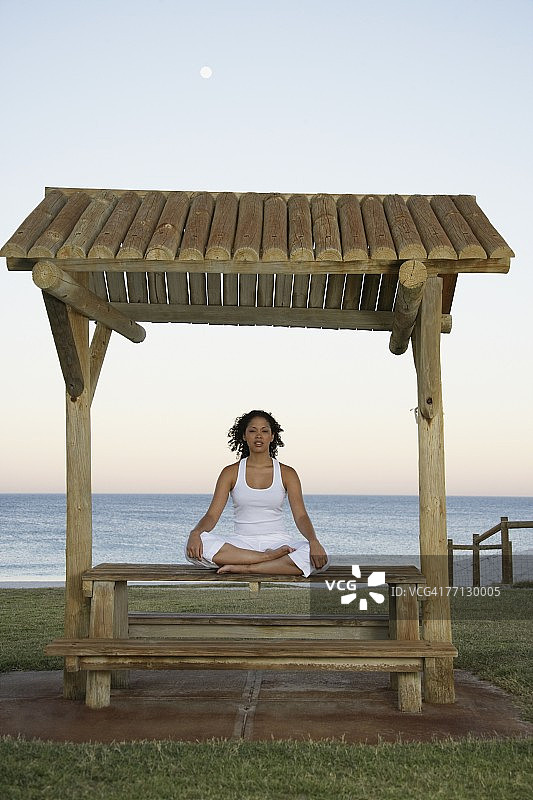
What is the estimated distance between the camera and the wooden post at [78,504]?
5.92 m

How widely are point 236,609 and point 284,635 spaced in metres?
5.34

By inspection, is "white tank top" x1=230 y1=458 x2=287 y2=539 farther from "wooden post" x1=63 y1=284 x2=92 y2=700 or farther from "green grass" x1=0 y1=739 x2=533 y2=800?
"green grass" x1=0 y1=739 x2=533 y2=800

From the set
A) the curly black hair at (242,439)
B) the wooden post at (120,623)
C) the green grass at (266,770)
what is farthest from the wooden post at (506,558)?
the wooden post at (120,623)

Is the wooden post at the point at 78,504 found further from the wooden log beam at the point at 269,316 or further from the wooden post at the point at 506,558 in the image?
the wooden post at the point at 506,558

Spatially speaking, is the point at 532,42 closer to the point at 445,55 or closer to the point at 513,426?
the point at 445,55

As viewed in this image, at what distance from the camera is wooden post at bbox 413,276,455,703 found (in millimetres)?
5695

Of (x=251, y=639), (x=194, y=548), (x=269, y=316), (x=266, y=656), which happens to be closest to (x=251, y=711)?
(x=266, y=656)

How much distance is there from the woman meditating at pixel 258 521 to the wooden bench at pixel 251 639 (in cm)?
10

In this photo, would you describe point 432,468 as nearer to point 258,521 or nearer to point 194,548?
point 258,521

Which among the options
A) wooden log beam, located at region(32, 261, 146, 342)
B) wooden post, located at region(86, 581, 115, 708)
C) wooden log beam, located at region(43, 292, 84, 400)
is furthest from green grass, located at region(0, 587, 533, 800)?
wooden log beam, located at region(32, 261, 146, 342)

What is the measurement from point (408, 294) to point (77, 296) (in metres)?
2.02

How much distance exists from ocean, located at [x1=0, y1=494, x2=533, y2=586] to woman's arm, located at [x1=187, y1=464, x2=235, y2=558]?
67.1 feet

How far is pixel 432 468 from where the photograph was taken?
230 inches

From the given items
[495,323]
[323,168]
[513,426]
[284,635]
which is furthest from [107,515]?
[284,635]
